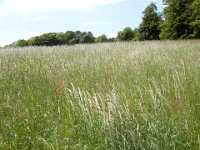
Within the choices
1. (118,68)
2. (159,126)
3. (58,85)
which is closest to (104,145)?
(159,126)

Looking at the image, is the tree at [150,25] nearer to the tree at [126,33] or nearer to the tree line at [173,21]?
Answer: the tree line at [173,21]

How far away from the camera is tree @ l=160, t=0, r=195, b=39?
2831cm

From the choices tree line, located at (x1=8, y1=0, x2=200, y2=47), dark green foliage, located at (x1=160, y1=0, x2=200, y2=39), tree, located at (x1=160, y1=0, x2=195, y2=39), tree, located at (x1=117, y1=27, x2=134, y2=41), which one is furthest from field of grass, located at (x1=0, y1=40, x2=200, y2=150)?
tree, located at (x1=117, y1=27, x2=134, y2=41)

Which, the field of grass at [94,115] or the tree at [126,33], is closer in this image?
the field of grass at [94,115]

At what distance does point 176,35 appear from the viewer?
2920 cm

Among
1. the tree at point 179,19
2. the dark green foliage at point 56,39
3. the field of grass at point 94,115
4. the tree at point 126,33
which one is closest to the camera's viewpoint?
the field of grass at point 94,115

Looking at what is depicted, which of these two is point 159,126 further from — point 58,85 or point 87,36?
point 87,36

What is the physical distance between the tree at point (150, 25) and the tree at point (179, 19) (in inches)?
402

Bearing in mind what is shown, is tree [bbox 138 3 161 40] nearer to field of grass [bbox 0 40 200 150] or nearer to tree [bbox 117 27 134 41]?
tree [bbox 117 27 134 41]

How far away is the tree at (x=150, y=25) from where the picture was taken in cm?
4050

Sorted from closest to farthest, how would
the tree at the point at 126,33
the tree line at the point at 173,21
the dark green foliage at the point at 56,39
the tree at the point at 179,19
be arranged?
1. the tree line at the point at 173,21
2. the tree at the point at 179,19
3. the tree at the point at 126,33
4. the dark green foliage at the point at 56,39

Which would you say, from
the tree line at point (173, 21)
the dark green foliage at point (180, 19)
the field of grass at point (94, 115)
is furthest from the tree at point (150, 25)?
the field of grass at point (94, 115)

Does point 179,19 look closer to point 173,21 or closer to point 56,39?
point 173,21

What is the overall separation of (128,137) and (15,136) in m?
1.08
